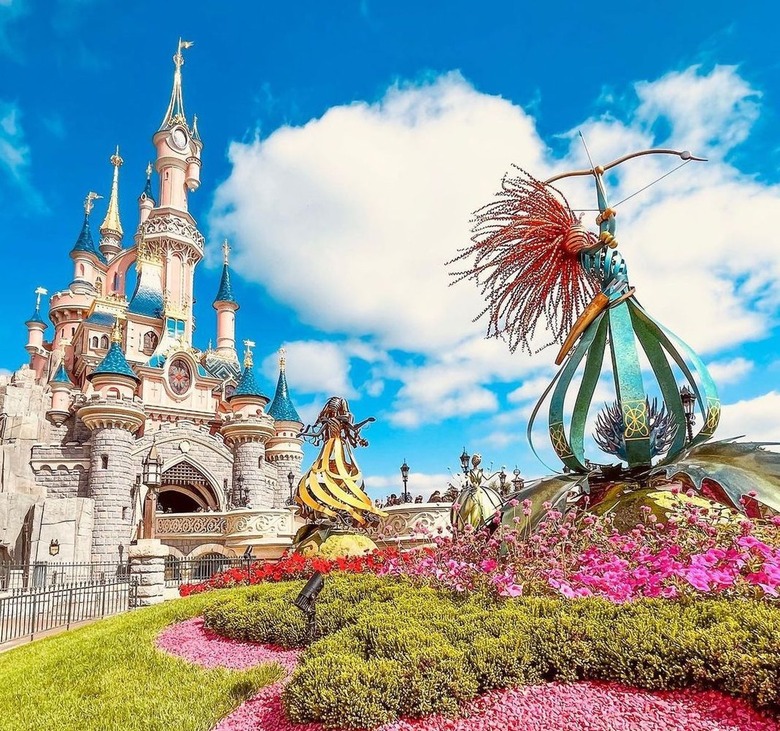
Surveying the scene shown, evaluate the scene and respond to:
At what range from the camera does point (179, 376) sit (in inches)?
1412

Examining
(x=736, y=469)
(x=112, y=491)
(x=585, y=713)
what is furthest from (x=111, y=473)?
(x=585, y=713)

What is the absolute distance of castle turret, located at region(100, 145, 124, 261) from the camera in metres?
55.8

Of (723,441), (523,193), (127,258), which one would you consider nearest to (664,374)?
(723,441)

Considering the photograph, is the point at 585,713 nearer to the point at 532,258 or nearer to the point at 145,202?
the point at 532,258

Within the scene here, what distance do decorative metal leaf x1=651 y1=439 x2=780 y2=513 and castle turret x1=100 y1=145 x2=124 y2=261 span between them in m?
57.2

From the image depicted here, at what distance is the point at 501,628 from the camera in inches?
181

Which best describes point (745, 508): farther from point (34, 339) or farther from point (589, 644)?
point (34, 339)

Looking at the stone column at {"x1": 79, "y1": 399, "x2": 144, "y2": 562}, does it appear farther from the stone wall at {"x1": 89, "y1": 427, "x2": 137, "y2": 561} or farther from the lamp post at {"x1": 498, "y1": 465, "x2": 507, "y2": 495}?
the lamp post at {"x1": 498, "y1": 465, "x2": 507, "y2": 495}

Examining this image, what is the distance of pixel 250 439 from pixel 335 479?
66.8ft

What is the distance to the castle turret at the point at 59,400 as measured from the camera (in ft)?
108

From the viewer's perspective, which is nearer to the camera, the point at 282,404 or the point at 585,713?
the point at 585,713

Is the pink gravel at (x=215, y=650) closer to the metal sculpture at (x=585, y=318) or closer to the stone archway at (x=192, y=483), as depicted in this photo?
the metal sculpture at (x=585, y=318)

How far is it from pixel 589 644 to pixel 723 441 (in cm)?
388

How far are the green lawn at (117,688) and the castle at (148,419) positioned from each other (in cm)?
1368
